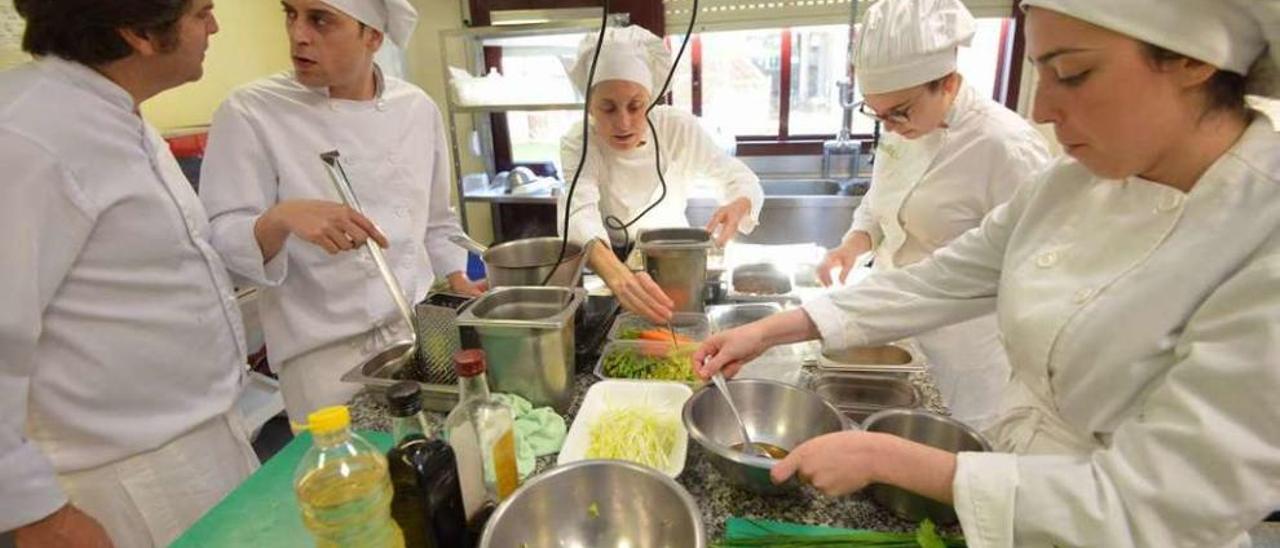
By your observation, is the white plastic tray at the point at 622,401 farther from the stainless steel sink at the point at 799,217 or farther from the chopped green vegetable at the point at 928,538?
the stainless steel sink at the point at 799,217

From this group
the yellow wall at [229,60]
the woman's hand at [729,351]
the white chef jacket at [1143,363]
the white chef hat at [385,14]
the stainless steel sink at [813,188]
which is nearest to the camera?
the white chef jacket at [1143,363]

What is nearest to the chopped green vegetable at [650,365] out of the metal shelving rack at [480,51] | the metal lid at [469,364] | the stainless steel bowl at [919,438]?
the stainless steel bowl at [919,438]

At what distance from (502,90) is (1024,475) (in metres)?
2.97

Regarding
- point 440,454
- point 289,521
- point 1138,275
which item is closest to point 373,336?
point 289,521

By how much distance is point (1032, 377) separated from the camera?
2.79 ft

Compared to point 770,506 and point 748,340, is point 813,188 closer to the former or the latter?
point 748,340

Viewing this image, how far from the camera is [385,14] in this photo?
141 cm

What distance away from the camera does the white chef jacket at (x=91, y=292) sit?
90cm

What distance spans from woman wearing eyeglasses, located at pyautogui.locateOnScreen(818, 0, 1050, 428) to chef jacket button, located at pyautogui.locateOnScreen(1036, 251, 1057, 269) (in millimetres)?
629

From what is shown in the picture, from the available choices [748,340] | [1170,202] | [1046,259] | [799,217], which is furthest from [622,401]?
[799,217]

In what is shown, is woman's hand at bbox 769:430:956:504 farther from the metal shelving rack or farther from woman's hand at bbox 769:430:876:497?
the metal shelving rack

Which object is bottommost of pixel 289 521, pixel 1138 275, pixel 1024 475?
pixel 289 521

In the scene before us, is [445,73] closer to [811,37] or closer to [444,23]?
[444,23]

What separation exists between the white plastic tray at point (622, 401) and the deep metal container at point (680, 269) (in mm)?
363
